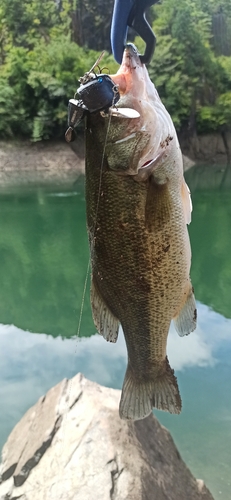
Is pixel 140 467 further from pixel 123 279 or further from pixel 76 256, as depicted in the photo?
pixel 76 256

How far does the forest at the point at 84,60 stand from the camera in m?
24.5

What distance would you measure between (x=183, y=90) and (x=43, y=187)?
40.2 ft

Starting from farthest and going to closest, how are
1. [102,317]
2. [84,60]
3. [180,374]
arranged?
1. [84,60]
2. [180,374]
3. [102,317]

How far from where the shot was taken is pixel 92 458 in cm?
286

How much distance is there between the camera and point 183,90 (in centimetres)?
2694

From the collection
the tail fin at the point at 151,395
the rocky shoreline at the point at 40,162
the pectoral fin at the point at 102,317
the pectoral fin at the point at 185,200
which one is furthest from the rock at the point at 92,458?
the rocky shoreline at the point at 40,162

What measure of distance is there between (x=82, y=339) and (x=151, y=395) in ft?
15.4

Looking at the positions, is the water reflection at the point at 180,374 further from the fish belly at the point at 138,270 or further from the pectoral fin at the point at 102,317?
the pectoral fin at the point at 102,317

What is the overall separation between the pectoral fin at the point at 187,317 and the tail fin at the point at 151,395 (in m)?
0.23

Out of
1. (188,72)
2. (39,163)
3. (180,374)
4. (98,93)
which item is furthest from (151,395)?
(188,72)

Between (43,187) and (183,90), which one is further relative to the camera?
(183,90)

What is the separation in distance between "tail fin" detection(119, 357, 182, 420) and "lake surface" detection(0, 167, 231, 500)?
7.01ft

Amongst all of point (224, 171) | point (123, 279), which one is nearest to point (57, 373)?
point (123, 279)

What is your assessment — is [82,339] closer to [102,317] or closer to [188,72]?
[102,317]
